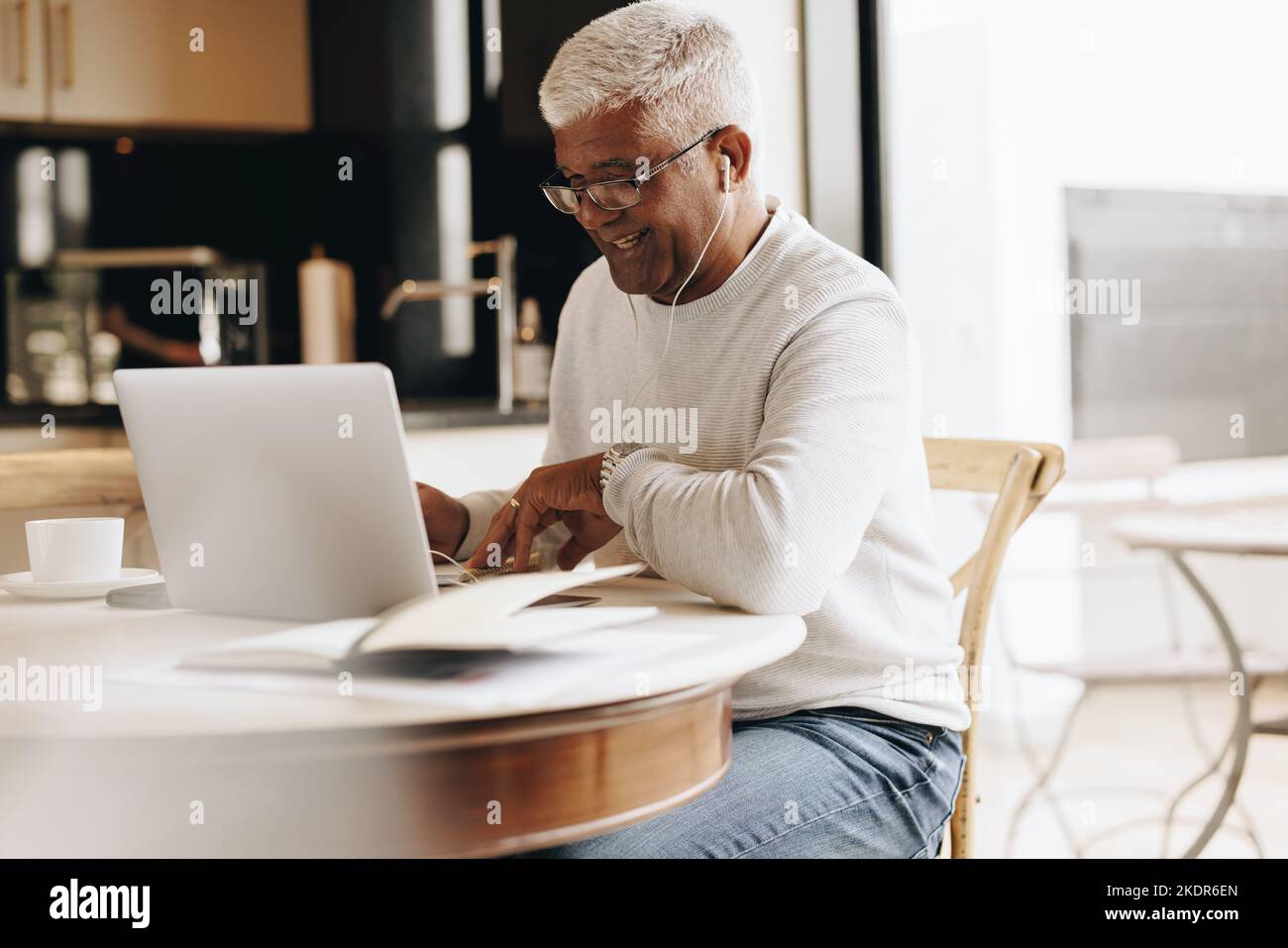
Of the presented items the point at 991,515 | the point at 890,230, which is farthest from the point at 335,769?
the point at 890,230

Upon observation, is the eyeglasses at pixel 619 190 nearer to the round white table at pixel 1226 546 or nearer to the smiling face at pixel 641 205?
the smiling face at pixel 641 205

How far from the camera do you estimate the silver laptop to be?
93cm

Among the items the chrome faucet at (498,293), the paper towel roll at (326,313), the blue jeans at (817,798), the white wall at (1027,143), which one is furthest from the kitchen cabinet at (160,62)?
the blue jeans at (817,798)

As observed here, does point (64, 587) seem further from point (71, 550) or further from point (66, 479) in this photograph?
point (66, 479)

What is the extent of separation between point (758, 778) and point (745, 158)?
663mm

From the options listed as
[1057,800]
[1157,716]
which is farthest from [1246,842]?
[1157,716]

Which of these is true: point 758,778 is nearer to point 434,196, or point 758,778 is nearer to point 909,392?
point 909,392

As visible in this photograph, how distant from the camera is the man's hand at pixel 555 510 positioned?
123 cm

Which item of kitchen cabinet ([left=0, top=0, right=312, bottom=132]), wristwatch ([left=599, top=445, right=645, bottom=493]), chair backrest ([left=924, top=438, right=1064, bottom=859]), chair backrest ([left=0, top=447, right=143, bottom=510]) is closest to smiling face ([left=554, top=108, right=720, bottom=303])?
wristwatch ([left=599, top=445, right=645, bottom=493])

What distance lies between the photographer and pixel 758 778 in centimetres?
115

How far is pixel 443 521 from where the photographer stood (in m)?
1.42

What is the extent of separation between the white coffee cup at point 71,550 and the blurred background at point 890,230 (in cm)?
140

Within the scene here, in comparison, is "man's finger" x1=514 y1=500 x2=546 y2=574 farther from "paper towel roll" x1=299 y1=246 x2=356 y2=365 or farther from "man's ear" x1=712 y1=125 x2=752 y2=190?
"paper towel roll" x1=299 y1=246 x2=356 y2=365

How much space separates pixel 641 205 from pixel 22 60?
9.05 ft
